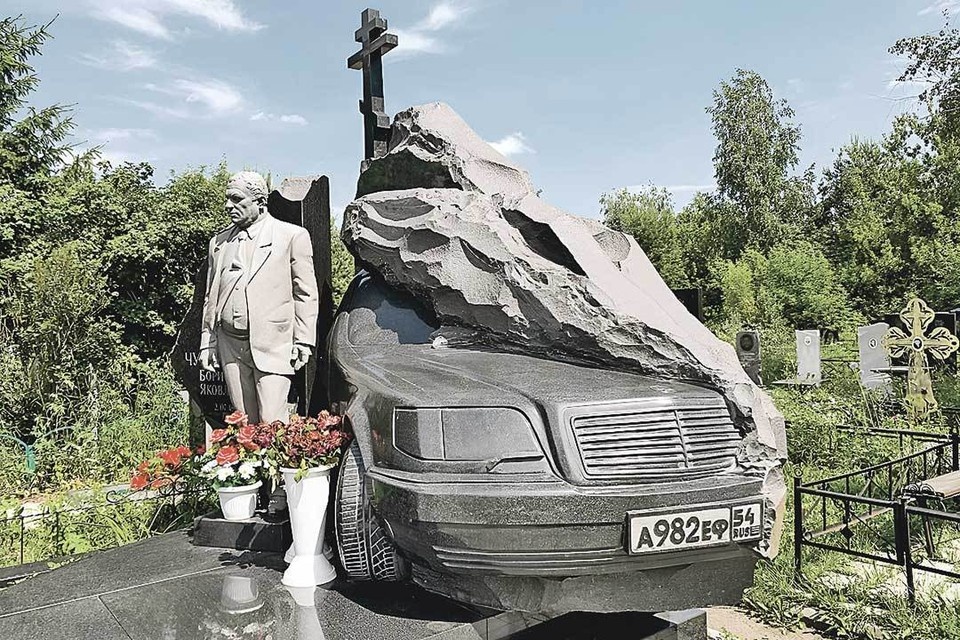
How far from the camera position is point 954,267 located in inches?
784

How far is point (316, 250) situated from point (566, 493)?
2815mm

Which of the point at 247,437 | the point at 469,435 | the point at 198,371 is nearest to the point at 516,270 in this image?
the point at 469,435

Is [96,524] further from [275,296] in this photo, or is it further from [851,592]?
[851,592]

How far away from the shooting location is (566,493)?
119 inches

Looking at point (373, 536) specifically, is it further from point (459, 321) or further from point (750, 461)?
point (750, 461)

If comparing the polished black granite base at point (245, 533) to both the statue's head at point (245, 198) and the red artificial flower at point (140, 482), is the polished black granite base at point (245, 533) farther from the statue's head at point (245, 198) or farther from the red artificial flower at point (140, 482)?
the statue's head at point (245, 198)

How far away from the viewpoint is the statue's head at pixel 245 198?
15.0 feet

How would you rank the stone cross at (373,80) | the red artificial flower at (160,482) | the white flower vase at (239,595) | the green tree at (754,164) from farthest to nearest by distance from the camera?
1. the green tree at (754,164)
2. the stone cross at (373,80)
3. the red artificial flower at (160,482)
4. the white flower vase at (239,595)

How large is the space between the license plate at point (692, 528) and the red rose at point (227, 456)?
236 centimetres

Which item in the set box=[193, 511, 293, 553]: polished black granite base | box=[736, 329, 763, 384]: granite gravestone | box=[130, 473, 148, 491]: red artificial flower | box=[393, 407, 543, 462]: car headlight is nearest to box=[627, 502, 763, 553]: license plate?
box=[393, 407, 543, 462]: car headlight

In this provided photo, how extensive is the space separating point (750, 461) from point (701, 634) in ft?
3.54

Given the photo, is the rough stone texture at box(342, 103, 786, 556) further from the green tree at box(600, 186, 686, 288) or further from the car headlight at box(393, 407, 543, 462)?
the green tree at box(600, 186, 686, 288)

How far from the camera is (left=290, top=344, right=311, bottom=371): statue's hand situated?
4.68 metres

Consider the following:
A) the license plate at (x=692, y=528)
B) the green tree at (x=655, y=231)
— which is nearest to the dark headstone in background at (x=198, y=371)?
the license plate at (x=692, y=528)
